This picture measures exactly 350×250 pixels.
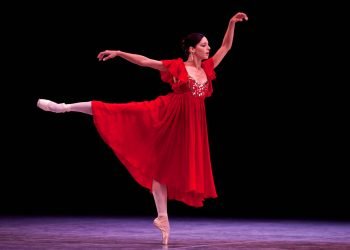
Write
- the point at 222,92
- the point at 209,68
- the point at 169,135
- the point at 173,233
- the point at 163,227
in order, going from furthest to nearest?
the point at 222,92 < the point at 173,233 < the point at 209,68 < the point at 169,135 < the point at 163,227

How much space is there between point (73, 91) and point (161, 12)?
1.12 meters

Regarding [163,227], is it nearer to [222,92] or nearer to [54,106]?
[54,106]

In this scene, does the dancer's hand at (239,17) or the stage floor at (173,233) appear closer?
the stage floor at (173,233)

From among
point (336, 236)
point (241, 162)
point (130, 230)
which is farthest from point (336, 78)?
point (130, 230)

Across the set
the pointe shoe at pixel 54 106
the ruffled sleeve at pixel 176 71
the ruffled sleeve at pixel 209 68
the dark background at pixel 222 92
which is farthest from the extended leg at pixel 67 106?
the dark background at pixel 222 92

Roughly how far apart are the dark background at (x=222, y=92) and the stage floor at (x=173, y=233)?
2.41 feet

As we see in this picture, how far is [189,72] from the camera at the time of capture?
4.08 meters

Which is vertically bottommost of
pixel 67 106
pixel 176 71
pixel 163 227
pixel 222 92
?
pixel 163 227

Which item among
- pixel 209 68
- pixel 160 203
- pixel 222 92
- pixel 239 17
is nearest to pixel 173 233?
pixel 160 203

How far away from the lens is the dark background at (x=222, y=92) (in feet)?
21.4

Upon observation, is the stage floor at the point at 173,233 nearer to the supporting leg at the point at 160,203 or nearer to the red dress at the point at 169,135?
the supporting leg at the point at 160,203

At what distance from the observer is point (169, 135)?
4062 millimetres

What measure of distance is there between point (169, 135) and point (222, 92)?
271 centimetres

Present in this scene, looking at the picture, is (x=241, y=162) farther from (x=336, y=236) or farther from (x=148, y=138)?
(x=148, y=138)
